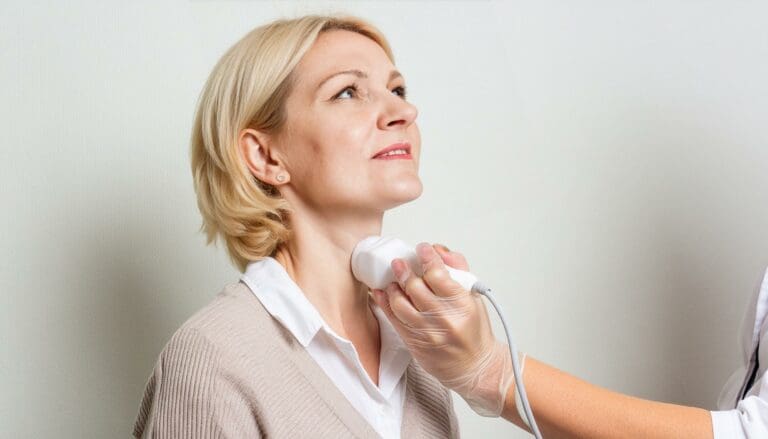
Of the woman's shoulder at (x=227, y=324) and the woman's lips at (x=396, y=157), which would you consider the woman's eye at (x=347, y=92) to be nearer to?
the woman's lips at (x=396, y=157)

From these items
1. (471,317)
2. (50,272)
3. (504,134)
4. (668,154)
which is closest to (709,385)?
(668,154)

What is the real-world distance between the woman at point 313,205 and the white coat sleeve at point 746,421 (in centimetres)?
44

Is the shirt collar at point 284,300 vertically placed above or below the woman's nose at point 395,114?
below

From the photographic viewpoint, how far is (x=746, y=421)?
1.19 m

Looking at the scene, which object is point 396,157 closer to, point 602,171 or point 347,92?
point 347,92

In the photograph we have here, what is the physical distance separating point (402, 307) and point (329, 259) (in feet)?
0.62

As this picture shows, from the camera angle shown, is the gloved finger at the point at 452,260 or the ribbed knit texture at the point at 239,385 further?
the gloved finger at the point at 452,260

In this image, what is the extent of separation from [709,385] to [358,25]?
122cm

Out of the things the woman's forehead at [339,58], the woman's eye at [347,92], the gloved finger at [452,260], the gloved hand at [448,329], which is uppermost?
the woman's forehead at [339,58]

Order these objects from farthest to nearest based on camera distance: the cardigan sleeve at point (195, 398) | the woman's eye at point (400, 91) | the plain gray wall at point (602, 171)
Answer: the plain gray wall at point (602, 171) < the woman's eye at point (400, 91) < the cardigan sleeve at point (195, 398)

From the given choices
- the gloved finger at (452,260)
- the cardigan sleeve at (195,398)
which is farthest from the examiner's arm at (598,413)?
the cardigan sleeve at (195,398)

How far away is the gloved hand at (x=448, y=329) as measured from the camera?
120cm

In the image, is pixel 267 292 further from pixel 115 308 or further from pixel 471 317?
pixel 115 308

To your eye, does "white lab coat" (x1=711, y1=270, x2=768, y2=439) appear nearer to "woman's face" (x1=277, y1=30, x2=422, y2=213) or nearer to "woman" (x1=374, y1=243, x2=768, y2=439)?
"woman" (x1=374, y1=243, x2=768, y2=439)
